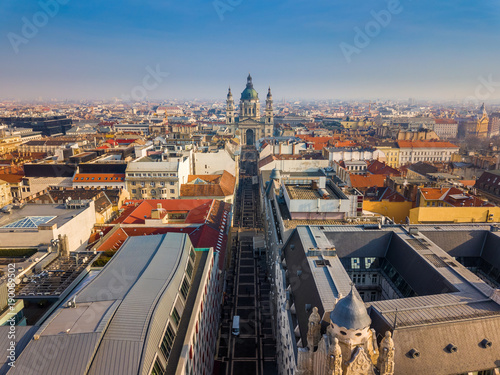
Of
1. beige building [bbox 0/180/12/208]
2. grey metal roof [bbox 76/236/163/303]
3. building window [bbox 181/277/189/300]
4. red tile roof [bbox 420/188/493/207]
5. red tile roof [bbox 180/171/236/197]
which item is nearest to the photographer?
grey metal roof [bbox 76/236/163/303]

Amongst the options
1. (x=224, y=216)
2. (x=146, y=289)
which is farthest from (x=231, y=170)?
(x=146, y=289)

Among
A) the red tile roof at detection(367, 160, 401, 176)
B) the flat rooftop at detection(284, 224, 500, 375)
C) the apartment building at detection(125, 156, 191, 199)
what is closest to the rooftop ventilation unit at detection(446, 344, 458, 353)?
the flat rooftop at detection(284, 224, 500, 375)

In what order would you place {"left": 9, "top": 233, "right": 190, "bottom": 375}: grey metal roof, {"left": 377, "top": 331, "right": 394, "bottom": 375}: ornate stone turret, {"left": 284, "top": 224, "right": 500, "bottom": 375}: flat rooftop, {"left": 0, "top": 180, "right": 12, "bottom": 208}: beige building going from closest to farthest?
1. {"left": 377, "top": 331, "right": 394, "bottom": 375}: ornate stone turret
2. {"left": 9, "top": 233, "right": 190, "bottom": 375}: grey metal roof
3. {"left": 284, "top": 224, "right": 500, "bottom": 375}: flat rooftop
4. {"left": 0, "top": 180, "right": 12, "bottom": 208}: beige building

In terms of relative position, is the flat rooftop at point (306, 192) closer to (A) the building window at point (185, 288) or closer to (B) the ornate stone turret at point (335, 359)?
(A) the building window at point (185, 288)

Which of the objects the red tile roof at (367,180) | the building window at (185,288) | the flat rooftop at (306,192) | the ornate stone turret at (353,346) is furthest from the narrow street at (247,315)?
the red tile roof at (367,180)

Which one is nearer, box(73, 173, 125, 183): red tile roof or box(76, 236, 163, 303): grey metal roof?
box(76, 236, 163, 303): grey metal roof

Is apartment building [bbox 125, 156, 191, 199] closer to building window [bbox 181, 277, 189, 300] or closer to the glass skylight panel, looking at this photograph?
the glass skylight panel

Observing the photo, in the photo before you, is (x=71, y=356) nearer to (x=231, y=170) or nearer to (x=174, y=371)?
(x=174, y=371)

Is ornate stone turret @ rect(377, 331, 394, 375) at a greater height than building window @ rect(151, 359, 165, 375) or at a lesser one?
greater
